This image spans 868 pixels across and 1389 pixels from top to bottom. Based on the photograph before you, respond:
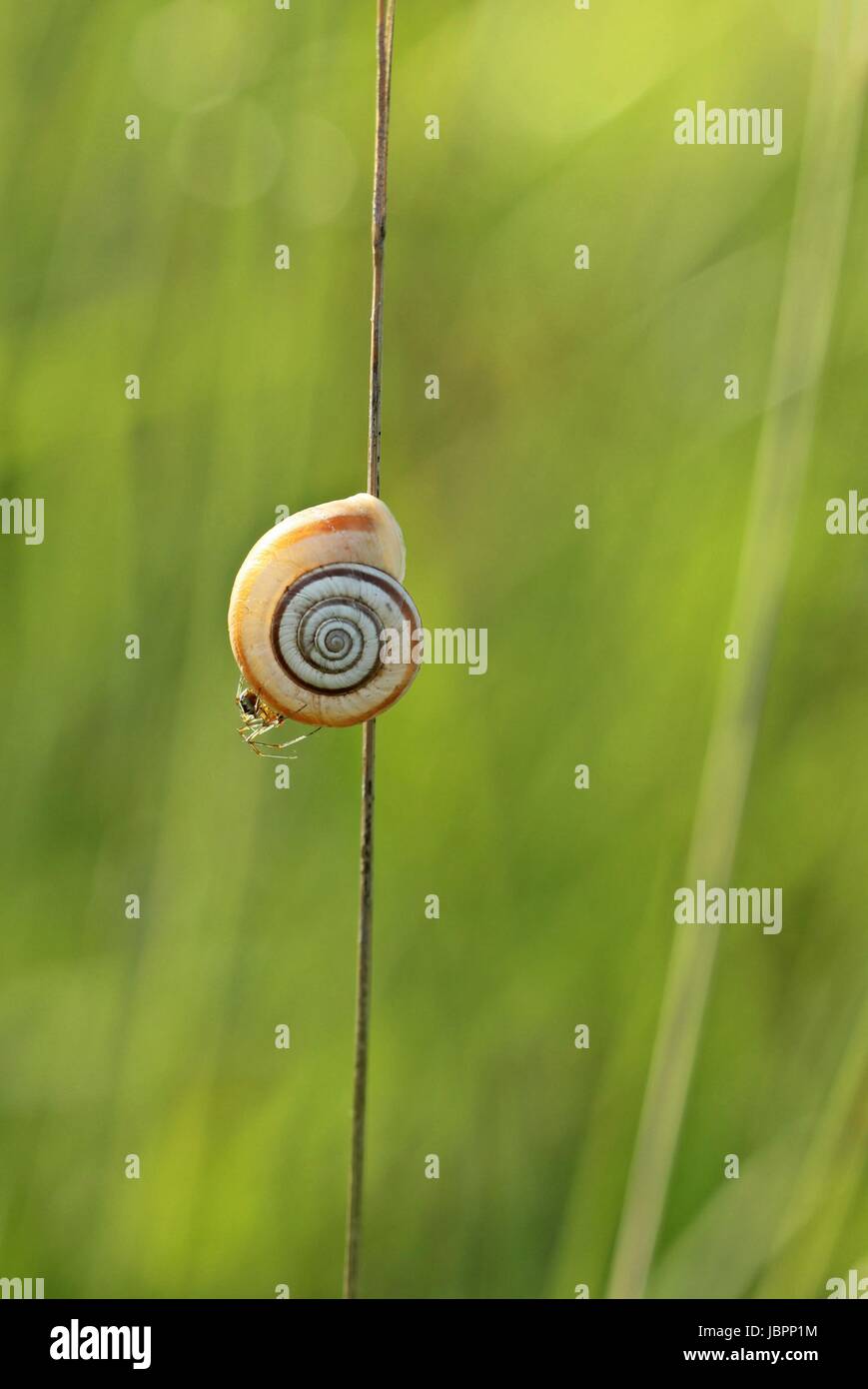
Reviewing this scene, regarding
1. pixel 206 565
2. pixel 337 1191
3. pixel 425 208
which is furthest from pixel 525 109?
pixel 337 1191

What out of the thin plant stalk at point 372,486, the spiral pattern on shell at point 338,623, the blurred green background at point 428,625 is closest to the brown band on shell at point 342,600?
the spiral pattern on shell at point 338,623

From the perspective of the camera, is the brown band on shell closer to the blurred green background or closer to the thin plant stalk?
the thin plant stalk

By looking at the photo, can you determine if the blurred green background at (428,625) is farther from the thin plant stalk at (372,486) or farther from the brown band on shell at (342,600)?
the brown band on shell at (342,600)

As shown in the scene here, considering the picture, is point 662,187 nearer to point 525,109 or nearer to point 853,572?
point 525,109

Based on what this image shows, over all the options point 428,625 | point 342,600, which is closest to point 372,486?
point 342,600

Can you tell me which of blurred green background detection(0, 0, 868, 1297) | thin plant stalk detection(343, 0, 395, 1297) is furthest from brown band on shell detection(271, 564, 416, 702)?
blurred green background detection(0, 0, 868, 1297)
